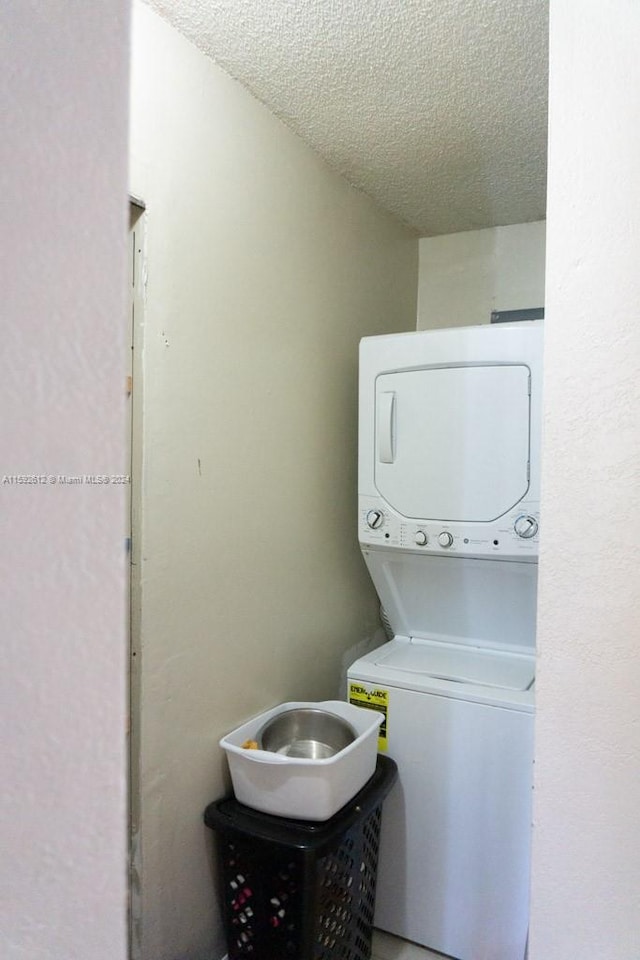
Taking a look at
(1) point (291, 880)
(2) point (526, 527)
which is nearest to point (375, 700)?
(1) point (291, 880)

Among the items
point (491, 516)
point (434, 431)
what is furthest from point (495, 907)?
point (434, 431)

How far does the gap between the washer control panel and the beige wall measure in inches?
7.0

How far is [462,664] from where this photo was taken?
1949 millimetres

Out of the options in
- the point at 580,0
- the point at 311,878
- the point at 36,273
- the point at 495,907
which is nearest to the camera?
the point at 36,273

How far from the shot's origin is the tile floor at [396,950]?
71.6 inches

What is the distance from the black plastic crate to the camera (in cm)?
145

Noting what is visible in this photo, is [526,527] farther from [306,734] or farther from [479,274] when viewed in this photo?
[479,274]

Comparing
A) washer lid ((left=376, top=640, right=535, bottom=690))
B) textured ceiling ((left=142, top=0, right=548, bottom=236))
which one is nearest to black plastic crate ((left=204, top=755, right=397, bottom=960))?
washer lid ((left=376, top=640, right=535, bottom=690))

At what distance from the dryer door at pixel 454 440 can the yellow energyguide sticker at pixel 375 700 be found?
0.56m

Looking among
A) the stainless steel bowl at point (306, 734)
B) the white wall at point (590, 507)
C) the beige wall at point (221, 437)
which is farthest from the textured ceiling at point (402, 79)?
the stainless steel bowl at point (306, 734)

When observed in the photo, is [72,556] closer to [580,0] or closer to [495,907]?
[580,0]

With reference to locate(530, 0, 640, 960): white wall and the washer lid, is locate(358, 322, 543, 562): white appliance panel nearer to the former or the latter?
the washer lid

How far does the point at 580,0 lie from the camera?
107 cm

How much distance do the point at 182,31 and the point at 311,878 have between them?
6.67 feet
